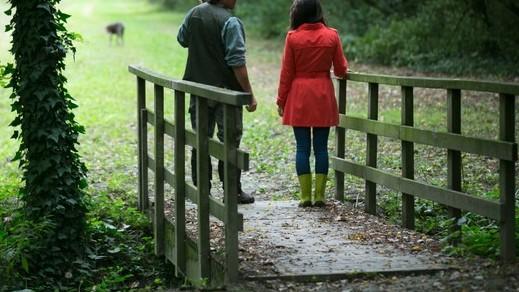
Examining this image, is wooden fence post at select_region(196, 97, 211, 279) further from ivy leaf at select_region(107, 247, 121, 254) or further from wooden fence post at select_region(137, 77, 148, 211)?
wooden fence post at select_region(137, 77, 148, 211)

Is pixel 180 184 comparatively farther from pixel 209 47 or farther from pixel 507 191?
pixel 507 191

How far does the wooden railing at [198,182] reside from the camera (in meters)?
5.87

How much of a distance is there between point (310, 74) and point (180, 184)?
5.21ft

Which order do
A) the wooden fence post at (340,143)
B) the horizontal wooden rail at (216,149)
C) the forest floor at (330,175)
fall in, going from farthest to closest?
the wooden fence post at (340,143)
the forest floor at (330,175)
the horizontal wooden rail at (216,149)

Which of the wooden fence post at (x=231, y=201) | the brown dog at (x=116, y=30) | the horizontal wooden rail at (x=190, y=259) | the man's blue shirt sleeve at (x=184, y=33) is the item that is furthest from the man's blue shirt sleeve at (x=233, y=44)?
the brown dog at (x=116, y=30)

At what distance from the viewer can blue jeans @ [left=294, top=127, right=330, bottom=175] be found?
8141mm

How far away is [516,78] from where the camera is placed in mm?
20688

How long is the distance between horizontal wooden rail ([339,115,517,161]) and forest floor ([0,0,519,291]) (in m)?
0.65

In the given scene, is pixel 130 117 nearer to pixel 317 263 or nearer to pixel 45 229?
pixel 45 229

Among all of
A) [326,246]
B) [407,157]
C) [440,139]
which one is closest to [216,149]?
[326,246]

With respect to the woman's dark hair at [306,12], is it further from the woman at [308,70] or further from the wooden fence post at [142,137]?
the wooden fence post at [142,137]

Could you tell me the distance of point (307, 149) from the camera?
8188 millimetres

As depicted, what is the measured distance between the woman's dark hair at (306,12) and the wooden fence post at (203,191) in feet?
6.04

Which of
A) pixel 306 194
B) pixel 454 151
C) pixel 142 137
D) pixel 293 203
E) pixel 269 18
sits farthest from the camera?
pixel 269 18
